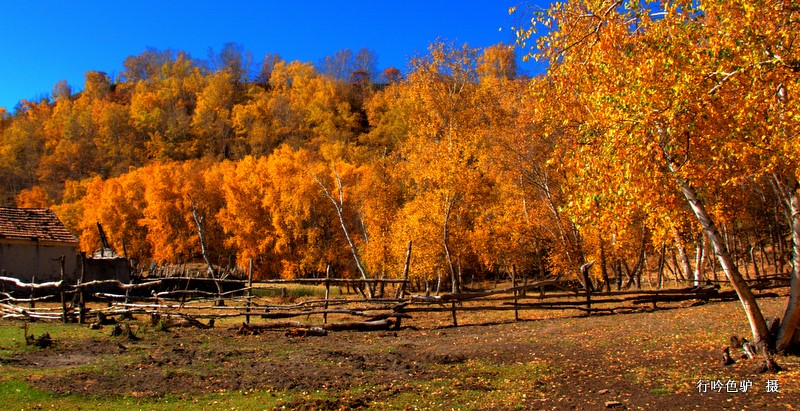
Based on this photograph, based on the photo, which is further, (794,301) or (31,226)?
(31,226)

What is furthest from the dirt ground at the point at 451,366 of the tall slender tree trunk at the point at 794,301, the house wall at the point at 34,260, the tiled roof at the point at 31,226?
the tiled roof at the point at 31,226

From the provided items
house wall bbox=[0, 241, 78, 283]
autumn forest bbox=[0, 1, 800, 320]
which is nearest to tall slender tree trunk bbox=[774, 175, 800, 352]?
autumn forest bbox=[0, 1, 800, 320]

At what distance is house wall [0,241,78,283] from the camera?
985 inches

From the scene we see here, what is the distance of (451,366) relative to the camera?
9.59m

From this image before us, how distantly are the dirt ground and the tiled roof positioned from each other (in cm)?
1490

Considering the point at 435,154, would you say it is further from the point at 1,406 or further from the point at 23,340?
the point at 1,406

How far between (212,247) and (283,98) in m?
46.8

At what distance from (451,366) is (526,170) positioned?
1602 centimetres

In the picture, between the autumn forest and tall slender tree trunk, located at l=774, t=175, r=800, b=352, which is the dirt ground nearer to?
tall slender tree trunk, located at l=774, t=175, r=800, b=352

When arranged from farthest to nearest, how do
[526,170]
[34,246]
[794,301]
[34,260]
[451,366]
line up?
[34,246], [34,260], [526,170], [451,366], [794,301]

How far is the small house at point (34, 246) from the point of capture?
25.1m

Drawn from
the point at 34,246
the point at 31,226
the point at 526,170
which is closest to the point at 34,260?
the point at 34,246

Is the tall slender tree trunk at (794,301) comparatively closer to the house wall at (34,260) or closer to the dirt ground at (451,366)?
the dirt ground at (451,366)

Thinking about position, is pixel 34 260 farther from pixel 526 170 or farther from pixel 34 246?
pixel 526 170
